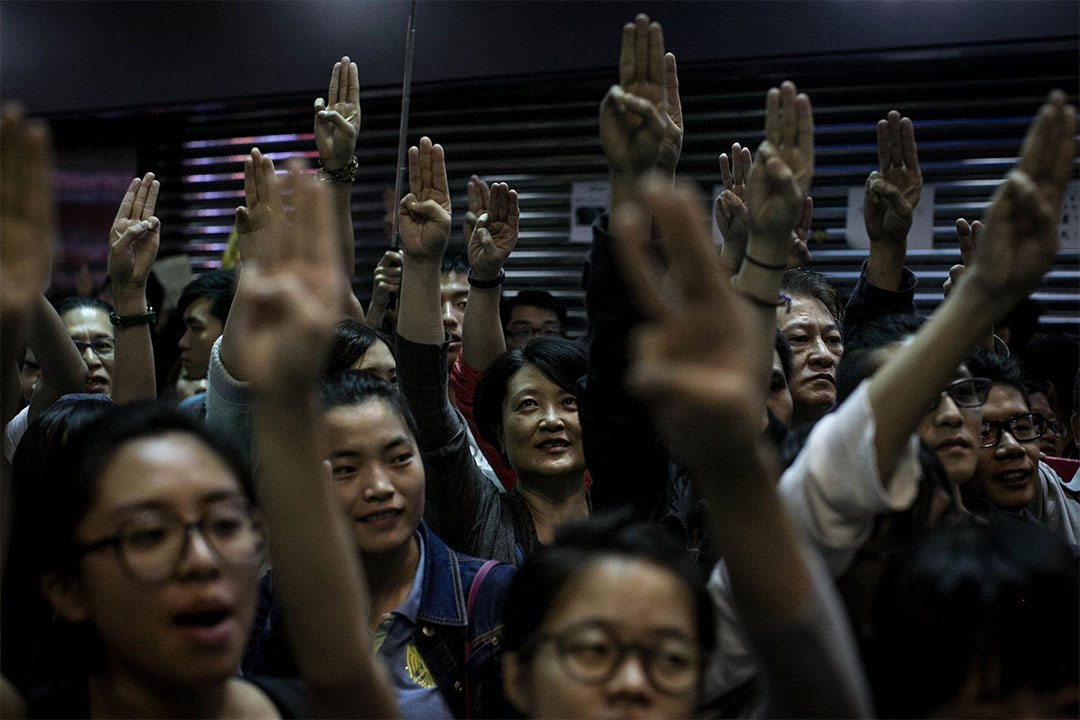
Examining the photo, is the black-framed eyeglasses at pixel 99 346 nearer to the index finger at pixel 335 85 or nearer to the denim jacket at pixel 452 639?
the index finger at pixel 335 85

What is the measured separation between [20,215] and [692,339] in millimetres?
890

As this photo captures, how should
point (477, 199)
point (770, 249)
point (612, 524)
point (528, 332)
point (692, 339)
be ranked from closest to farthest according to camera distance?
1. point (692, 339)
2. point (612, 524)
3. point (770, 249)
4. point (477, 199)
5. point (528, 332)

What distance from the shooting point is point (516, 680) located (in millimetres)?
1707

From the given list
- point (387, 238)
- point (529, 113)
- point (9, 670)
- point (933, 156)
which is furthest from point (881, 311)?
point (387, 238)

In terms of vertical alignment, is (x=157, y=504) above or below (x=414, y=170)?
below

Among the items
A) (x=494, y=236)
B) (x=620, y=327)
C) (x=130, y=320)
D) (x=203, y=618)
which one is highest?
(x=494, y=236)

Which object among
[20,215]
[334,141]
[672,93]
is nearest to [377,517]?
[20,215]

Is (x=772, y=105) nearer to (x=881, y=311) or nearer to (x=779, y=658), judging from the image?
(x=881, y=311)

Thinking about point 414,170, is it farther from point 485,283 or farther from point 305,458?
point 305,458

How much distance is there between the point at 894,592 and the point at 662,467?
56 cm

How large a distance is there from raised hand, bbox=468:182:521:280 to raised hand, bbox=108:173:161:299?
0.89 m

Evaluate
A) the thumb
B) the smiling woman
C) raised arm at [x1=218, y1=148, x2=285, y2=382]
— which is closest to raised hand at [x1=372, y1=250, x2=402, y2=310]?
the thumb

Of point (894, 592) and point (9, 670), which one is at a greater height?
Answer: point (894, 592)

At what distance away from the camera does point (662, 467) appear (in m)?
2.15
